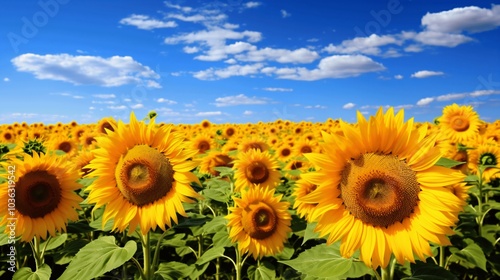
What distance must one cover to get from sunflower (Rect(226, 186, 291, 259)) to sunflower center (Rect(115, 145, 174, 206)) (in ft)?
5.02

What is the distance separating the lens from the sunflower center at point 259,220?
15.9ft

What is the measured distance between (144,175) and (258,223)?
2.01 metres

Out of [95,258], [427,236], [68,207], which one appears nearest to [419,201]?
[427,236]

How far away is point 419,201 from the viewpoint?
2.64 m

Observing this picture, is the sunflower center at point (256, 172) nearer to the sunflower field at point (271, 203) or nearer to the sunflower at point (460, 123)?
the sunflower field at point (271, 203)

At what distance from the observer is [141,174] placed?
10.9 ft

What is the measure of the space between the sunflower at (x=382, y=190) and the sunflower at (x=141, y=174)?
1.21 meters

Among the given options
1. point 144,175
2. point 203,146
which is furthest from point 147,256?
point 203,146

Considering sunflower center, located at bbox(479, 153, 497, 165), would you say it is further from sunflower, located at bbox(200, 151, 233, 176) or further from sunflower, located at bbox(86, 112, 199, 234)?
sunflower, located at bbox(86, 112, 199, 234)

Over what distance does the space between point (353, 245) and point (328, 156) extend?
2.00 feet

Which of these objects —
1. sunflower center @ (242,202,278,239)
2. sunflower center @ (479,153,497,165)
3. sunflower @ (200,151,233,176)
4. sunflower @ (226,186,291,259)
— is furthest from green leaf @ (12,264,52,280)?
sunflower center @ (479,153,497,165)

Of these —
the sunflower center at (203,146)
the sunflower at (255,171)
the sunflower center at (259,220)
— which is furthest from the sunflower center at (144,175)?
the sunflower center at (203,146)

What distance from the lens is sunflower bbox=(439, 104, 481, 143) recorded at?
952cm

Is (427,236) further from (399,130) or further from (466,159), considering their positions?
(466,159)
